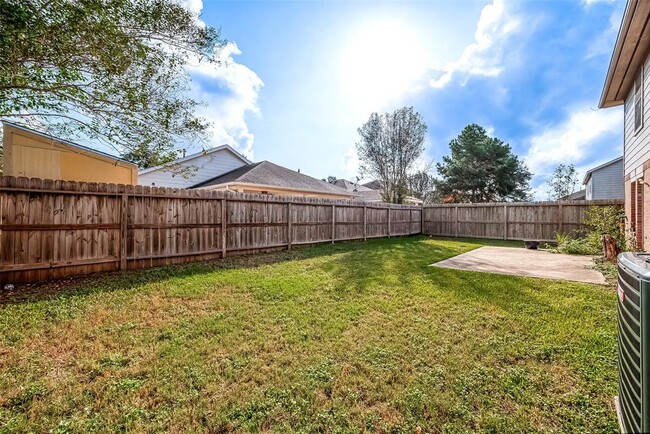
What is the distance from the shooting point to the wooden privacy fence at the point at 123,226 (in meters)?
4.52

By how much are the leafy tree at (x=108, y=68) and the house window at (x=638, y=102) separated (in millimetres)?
9040

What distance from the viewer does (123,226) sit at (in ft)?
18.2

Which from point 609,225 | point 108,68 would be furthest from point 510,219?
point 108,68

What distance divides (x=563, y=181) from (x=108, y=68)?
35.3 metres

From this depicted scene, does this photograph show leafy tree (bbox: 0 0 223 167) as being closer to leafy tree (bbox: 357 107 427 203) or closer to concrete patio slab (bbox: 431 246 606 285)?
concrete patio slab (bbox: 431 246 606 285)

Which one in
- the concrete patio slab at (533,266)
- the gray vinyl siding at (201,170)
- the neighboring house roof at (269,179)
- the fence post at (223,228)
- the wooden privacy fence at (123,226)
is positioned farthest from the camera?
the gray vinyl siding at (201,170)

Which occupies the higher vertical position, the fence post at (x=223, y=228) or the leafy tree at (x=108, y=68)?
the leafy tree at (x=108, y=68)

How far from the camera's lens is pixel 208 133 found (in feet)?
21.2

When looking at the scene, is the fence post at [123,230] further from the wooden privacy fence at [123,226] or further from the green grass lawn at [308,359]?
the green grass lawn at [308,359]

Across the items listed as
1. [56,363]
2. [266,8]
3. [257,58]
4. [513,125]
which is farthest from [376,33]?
[513,125]

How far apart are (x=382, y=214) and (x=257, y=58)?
821 cm

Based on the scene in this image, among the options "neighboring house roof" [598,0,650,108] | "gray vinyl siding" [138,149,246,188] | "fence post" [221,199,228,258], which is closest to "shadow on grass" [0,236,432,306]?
"fence post" [221,199,228,258]

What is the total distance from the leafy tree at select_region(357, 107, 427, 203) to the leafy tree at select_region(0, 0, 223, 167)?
14.5m

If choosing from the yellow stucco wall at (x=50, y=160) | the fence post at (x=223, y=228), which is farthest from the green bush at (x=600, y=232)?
the yellow stucco wall at (x=50, y=160)
